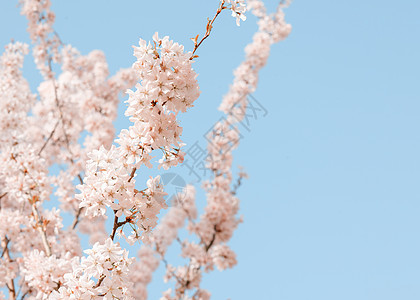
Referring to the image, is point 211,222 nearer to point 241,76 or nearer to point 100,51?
point 241,76

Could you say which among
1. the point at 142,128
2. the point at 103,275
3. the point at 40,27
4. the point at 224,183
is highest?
the point at 40,27

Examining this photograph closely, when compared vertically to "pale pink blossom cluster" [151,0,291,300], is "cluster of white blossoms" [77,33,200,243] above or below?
below

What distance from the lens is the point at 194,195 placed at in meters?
10.4

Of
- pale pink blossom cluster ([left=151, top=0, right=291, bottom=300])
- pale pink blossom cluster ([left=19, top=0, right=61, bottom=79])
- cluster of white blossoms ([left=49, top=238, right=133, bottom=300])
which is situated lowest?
cluster of white blossoms ([left=49, top=238, right=133, bottom=300])

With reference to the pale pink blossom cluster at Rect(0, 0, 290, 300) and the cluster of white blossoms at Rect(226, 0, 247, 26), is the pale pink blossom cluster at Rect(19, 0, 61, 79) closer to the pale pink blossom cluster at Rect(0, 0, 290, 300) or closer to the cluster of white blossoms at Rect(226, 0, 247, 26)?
the pale pink blossom cluster at Rect(0, 0, 290, 300)

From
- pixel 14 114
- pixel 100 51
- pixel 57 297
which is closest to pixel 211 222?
pixel 14 114

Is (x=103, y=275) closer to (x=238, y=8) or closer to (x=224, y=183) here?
(x=238, y=8)

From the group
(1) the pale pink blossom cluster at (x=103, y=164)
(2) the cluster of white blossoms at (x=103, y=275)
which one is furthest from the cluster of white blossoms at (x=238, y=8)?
(2) the cluster of white blossoms at (x=103, y=275)

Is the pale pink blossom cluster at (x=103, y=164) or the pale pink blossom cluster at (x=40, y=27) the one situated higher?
the pale pink blossom cluster at (x=40, y=27)

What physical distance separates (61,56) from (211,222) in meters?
5.05

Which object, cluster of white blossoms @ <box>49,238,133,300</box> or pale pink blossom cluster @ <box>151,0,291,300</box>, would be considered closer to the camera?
cluster of white blossoms @ <box>49,238,133,300</box>

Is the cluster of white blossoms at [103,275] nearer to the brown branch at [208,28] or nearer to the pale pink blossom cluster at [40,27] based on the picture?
the brown branch at [208,28]

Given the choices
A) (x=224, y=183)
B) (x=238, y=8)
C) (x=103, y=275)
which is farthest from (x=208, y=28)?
(x=224, y=183)

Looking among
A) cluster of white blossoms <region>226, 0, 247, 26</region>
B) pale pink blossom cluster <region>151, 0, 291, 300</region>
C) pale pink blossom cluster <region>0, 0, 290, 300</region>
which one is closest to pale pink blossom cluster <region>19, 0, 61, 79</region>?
pale pink blossom cluster <region>0, 0, 290, 300</region>
